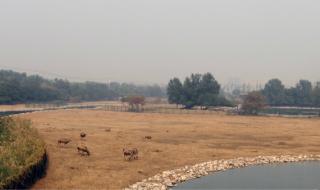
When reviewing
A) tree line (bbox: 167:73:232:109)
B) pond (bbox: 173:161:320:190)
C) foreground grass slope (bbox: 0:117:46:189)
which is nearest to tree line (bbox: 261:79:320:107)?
tree line (bbox: 167:73:232:109)

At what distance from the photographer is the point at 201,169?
36625mm

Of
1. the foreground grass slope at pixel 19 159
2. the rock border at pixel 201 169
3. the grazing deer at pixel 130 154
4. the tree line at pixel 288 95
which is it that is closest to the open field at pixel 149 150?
the grazing deer at pixel 130 154

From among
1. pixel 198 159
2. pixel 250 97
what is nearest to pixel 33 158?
pixel 198 159

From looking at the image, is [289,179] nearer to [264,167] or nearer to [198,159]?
[264,167]

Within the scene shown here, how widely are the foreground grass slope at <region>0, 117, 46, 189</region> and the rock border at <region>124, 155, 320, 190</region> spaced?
703 centimetres

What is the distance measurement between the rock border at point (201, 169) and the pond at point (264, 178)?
2.79 ft

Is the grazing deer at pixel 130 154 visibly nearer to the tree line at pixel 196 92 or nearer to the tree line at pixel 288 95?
the tree line at pixel 196 92

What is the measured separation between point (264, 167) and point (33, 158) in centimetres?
2137

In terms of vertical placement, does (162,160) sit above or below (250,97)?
below

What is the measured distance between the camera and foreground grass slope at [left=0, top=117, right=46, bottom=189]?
2631 centimetres

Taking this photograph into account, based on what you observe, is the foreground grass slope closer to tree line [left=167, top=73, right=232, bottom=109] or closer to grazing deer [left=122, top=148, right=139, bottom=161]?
grazing deer [left=122, top=148, right=139, bottom=161]

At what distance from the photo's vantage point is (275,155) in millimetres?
44906

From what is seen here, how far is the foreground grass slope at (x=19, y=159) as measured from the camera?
26.3 metres

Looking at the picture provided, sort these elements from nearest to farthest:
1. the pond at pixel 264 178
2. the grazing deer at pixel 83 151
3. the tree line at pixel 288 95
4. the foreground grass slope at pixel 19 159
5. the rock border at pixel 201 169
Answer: the foreground grass slope at pixel 19 159 → the rock border at pixel 201 169 → the pond at pixel 264 178 → the grazing deer at pixel 83 151 → the tree line at pixel 288 95
